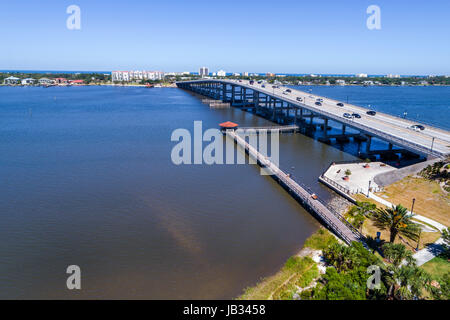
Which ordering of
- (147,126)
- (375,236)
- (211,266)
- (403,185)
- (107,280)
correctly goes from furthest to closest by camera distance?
(147,126)
(403,185)
(375,236)
(211,266)
(107,280)

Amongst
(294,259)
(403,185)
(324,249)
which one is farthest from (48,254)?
(403,185)

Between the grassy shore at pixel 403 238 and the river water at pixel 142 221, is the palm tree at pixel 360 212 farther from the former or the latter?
the river water at pixel 142 221

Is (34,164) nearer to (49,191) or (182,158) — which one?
(49,191)

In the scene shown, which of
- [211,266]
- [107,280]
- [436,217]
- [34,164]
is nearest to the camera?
[107,280]

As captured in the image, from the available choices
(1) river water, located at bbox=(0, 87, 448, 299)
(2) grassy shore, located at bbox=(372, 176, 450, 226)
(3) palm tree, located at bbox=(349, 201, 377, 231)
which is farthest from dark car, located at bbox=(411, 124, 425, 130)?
(3) palm tree, located at bbox=(349, 201, 377, 231)

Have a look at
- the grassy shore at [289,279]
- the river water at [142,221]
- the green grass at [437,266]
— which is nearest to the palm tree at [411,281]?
the green grass at [437,266]

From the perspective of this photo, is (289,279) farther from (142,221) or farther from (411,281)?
(142,221)

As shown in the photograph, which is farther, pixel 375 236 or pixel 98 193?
pixel 98 193
